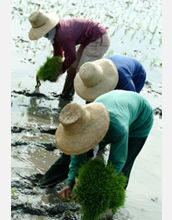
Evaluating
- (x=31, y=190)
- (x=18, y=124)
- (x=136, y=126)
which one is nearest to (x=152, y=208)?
(x=136, y=126)

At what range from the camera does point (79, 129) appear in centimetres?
246

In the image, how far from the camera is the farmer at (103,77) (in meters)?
3.61

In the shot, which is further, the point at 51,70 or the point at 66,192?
the point at 51,70

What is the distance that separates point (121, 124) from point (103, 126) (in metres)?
0.18

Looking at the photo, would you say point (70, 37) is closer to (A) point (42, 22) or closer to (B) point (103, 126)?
(A) point (42, 22)

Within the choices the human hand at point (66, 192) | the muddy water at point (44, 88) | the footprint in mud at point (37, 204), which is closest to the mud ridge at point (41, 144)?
the muddy water at point (44, 88)

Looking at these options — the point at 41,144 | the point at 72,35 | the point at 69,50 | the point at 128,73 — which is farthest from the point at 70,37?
the point at 41,144

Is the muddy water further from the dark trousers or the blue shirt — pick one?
the blue shirt

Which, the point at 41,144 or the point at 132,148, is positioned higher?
the point at 132,148

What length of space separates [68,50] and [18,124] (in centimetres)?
133

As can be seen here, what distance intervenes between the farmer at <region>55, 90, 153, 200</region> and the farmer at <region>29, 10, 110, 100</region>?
7.12 ft

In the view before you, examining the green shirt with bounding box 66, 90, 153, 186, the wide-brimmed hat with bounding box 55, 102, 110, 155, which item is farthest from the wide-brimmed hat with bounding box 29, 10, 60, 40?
the wide-brimmed hat with bounding box 55, 102, 110, 155

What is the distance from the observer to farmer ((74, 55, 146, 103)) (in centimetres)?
361

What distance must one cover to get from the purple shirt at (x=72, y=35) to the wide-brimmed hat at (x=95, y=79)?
3.70 ft
